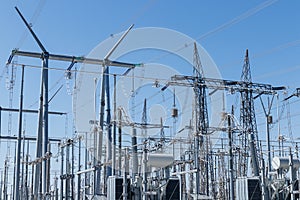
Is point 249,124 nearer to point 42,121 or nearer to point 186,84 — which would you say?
point 186,84

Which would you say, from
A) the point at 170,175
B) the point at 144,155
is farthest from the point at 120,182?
the point at 170,175

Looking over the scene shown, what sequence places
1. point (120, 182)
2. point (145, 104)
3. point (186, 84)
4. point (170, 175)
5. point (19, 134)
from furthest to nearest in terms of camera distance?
1. point (145, 104)
2. point (186, 84)
3. point (19, 134)
4. point (170, 175)
5. point (120, 182)

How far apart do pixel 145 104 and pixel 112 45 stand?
36.5 ft

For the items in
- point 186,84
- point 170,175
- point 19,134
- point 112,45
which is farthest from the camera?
point 186,84

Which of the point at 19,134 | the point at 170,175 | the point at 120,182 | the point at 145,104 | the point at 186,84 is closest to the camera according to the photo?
the point at 120,182

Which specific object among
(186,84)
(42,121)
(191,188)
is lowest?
(191,188)

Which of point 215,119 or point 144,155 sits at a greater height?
point 215,119

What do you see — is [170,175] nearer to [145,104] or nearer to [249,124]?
[145,104]

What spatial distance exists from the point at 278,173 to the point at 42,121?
13.5 meters

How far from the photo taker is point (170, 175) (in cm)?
2109

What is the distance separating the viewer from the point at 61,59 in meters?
26.1

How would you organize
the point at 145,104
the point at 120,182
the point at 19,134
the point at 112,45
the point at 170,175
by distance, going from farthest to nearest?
the point at 145,104, the point at 112,45, the point at 19,134, the point at 170,175, the point at 120,182

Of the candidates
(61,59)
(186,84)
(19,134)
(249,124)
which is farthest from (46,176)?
(249,124)

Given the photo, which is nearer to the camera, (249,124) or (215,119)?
(215,119)
